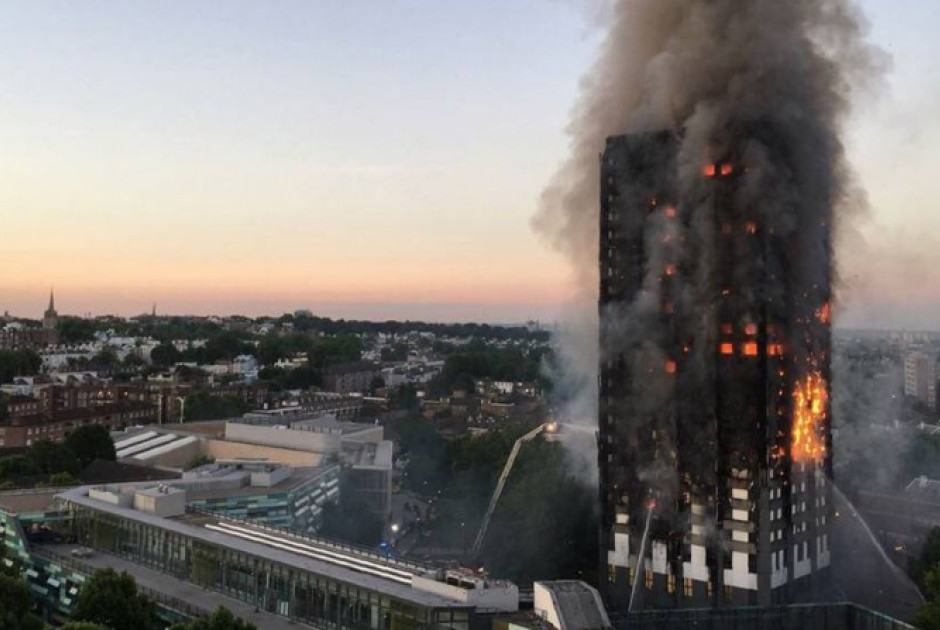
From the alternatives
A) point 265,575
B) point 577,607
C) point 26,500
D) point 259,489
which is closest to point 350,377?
point 259,489

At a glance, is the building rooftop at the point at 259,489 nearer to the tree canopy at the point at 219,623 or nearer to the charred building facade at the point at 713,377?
the charred building facade at the point at 713,377

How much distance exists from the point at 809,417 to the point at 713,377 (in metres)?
5.31

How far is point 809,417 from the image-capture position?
43.6 m

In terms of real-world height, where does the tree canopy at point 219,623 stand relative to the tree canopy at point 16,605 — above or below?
above

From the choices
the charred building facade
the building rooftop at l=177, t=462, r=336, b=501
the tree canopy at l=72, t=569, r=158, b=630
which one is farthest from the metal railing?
the charred building facade

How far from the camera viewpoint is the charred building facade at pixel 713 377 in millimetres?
41000

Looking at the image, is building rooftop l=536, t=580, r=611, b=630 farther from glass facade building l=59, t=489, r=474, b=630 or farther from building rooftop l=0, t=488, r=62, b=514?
building rooftop l=0, t=488, r=62, b=514

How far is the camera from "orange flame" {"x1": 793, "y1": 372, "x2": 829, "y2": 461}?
42.7 metres

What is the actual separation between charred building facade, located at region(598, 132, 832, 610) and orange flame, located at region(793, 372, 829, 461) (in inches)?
3.6

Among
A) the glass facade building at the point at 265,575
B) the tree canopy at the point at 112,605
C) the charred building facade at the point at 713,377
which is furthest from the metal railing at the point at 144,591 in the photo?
the charred building facade at the point at 713,377

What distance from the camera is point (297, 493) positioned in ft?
172

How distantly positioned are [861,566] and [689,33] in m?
26.9

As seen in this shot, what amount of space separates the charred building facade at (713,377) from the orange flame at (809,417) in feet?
0.30

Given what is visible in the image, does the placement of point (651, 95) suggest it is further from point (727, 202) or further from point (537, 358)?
point (537, 358)
